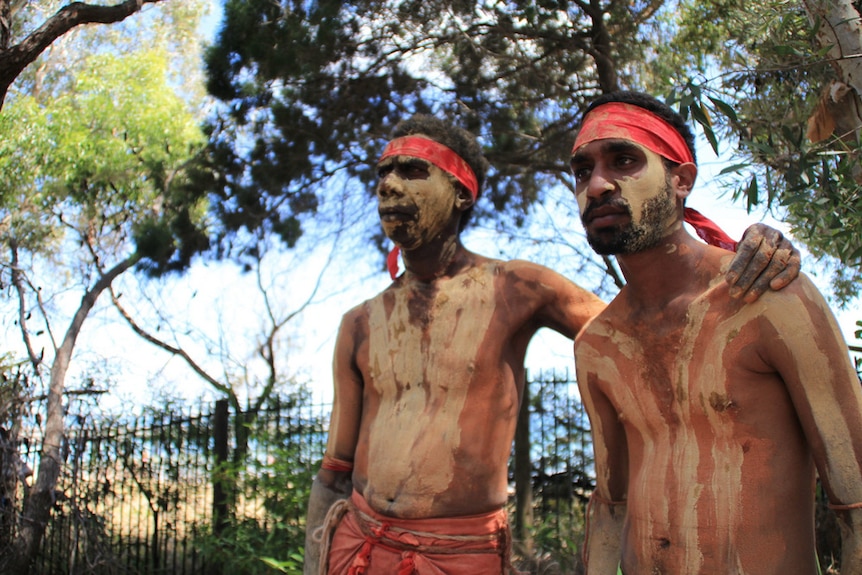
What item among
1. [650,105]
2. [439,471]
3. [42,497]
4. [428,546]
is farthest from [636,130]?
[42,497]

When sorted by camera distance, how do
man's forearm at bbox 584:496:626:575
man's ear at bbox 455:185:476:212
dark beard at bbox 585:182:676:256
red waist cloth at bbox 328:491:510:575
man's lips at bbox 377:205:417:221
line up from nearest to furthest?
dark beard at bbox 585:182:676:256 → man's forearm at bbox 584:496:626:575 → red waist cloth at bbox 328:491:510:575 → man's lips at bbox 377:205:417:221 → man's ear at bbox 455:185:476:212

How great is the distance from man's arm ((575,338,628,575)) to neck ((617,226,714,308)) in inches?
7.9

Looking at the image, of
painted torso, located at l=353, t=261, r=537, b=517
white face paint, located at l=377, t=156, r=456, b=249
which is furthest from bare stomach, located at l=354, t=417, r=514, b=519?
white face paint, located at l=377, t=156, r=456, b=249

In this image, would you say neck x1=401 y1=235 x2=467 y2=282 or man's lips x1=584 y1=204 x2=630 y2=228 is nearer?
man's lips x1=584 y1=204 x2=630 y2=228

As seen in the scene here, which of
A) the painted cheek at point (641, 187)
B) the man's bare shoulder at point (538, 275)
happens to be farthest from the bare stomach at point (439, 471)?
the painted cheek at point (641, 187)

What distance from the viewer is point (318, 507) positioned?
3.17 meters

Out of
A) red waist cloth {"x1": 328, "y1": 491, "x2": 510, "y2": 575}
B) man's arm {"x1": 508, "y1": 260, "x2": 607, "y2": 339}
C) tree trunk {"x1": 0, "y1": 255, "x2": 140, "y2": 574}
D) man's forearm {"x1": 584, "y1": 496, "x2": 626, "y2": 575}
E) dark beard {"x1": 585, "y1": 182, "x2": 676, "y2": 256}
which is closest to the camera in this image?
dark beard {"x1": 585, "y1": 182, "x2": 676, "y2": 256}

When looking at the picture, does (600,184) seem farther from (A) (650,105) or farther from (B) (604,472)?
(B) (604,472)

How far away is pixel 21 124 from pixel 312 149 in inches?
187

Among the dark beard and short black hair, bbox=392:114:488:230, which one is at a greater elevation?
short black hair, bbox=392:114:488:230

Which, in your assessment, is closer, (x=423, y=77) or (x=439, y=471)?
(x=439, y=471)

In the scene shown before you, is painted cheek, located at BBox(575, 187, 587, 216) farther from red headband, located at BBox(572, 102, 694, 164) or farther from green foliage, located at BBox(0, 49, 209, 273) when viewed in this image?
green foliage, located at BBox(0, 49, 209, 273)

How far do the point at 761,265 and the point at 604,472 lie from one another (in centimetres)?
68

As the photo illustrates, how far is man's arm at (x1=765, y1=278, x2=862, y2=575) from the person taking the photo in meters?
1.82
